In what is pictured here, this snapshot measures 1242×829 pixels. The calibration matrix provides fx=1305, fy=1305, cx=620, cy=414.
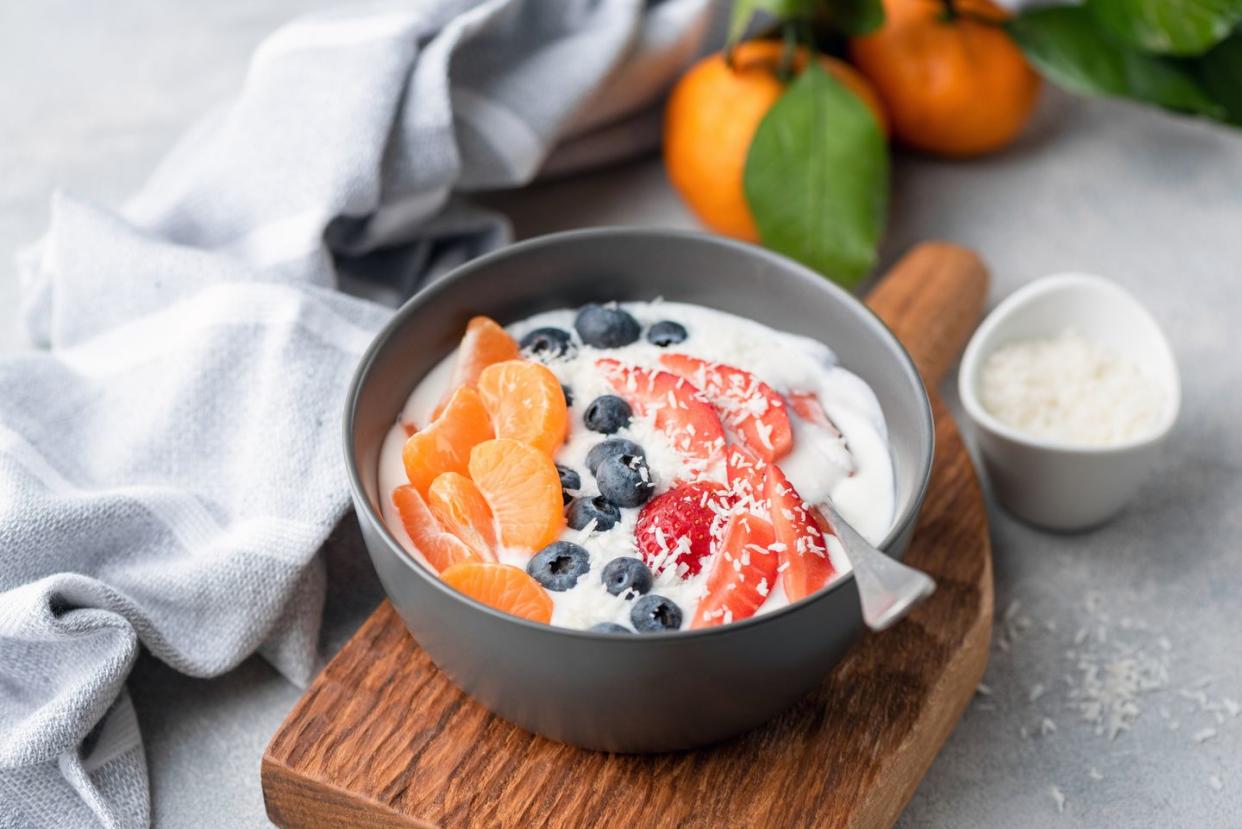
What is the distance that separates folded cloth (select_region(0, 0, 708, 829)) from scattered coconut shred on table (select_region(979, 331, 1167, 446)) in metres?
0.97

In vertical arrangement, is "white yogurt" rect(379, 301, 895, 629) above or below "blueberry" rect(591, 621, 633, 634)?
below

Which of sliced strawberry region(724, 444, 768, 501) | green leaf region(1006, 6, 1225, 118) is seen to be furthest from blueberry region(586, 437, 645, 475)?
Answer: green leaf region(1006, 6, 1225, 118)

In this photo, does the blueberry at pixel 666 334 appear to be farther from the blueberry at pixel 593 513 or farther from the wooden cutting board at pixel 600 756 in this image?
the wooden cutting board at pixel 600 756

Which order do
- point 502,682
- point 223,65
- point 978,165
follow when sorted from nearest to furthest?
point 502,682 < point 978,165 < point 223,65

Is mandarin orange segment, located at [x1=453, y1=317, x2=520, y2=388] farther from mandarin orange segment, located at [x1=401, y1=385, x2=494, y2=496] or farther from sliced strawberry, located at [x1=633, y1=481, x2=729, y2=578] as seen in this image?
sliced strawberry, located at [x1=633, y1=481, x2=729, y2=578]

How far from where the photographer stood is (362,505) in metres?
1.61

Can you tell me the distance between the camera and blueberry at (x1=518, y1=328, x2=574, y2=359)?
1.96m

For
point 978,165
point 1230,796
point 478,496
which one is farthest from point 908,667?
point 978,165

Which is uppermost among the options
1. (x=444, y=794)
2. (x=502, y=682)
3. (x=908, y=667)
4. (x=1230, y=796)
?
(x=502, y=682)

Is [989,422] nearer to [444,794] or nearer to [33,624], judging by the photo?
[444,794]

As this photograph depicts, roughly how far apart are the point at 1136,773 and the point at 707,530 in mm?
724

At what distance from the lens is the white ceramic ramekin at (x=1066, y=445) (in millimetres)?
2031

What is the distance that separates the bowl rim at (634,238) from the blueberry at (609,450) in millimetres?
288

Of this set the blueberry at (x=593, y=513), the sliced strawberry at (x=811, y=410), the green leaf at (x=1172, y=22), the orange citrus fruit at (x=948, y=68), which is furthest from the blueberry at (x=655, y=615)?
the green leaf at (x=1172, y=22)
